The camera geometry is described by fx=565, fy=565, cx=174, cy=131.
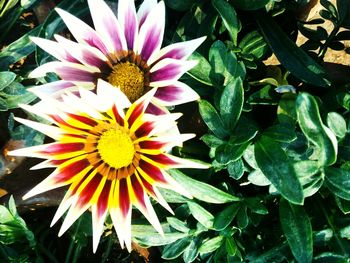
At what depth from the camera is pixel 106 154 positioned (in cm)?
92

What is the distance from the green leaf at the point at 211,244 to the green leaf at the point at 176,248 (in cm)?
5

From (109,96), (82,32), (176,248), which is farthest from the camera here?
(176,248)

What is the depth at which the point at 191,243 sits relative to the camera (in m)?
1.09

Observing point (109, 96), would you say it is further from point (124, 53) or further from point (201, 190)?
point (201, 190)

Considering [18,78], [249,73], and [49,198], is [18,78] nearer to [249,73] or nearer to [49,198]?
[49,198]

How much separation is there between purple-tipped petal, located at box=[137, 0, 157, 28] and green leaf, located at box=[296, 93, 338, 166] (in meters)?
0.27

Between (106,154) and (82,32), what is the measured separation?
0.20m

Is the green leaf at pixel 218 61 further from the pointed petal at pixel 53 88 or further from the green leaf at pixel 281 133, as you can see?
the pointed petal at pixel 53 88

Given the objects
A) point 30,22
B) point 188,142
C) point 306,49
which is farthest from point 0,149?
point 306,49

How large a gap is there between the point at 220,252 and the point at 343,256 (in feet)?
0.79

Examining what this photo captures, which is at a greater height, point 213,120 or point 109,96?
→ point 109,96

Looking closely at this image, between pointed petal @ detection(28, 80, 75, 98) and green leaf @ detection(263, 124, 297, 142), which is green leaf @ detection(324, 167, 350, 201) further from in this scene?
pointed petal @ detection(28, 80, 75, 98)

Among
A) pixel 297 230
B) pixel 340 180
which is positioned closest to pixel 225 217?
pixel 297 230

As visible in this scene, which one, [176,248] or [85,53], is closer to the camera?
[85,53]
